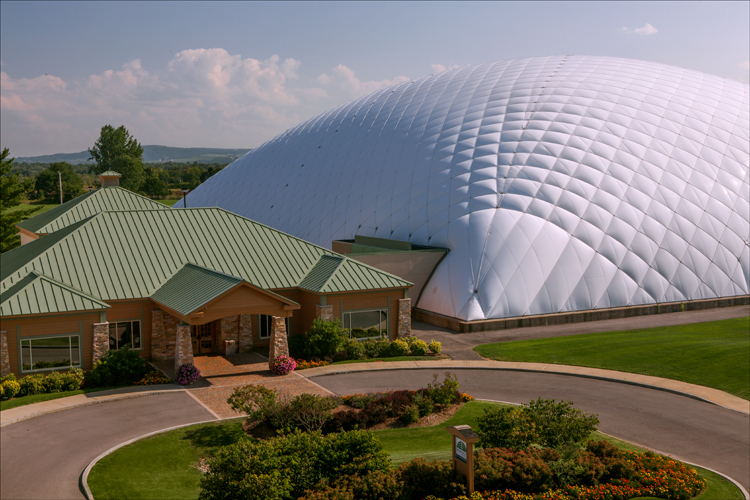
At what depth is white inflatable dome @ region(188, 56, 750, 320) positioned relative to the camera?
39281 millimetres

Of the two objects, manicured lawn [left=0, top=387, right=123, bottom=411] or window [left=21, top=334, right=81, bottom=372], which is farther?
window [left=21, top=334, right=81, bottom=372]

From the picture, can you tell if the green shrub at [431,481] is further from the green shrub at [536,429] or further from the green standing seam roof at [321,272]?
the green standing seam roof at [321,272]

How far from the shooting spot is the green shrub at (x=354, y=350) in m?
31.0

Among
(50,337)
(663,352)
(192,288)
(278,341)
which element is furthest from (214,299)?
(663,352)

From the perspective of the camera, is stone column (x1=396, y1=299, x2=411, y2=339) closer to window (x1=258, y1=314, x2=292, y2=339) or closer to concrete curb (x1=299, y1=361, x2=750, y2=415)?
concrete curb (x1=299, y1=361, x2=750, y2=415)

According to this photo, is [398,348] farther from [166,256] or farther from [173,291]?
[166,256]

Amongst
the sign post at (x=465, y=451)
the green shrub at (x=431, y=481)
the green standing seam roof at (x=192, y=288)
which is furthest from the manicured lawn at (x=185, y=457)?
the green standing seam roof at (x=192, y=288)

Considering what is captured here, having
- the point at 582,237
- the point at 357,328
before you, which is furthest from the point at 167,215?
the point at 582,237

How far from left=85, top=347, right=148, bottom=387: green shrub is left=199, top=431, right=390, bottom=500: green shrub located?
470 inches

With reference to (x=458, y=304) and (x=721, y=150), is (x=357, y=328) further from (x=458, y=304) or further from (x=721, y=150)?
(x=721, y=150)

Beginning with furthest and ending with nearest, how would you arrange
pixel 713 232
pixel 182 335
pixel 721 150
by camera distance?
pixel 721 150 < pixel 713 232 < pixel 182 335

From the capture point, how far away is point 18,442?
1933 cm

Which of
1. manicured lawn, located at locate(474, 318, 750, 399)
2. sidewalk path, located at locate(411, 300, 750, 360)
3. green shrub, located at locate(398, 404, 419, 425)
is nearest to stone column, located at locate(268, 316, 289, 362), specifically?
sidewalk path, located at locate(411, 300, 750, 360)

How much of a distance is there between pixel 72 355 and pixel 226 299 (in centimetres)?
662
